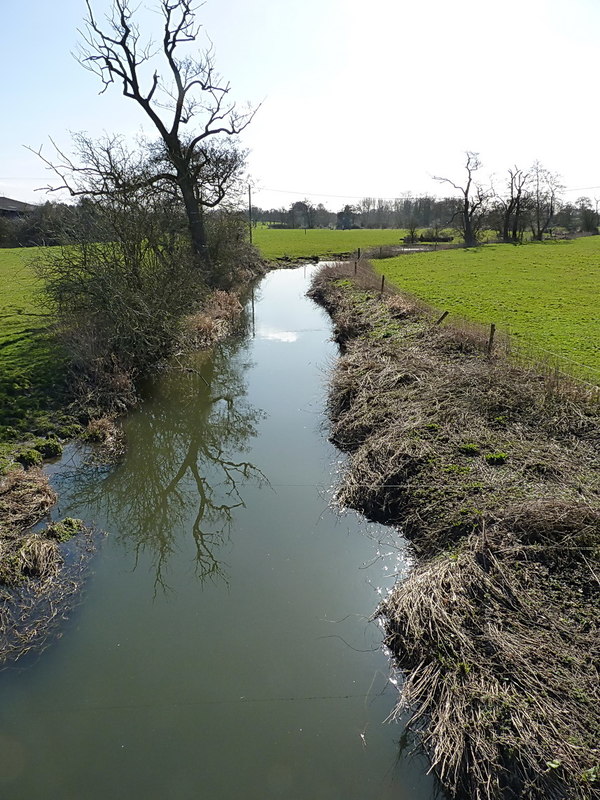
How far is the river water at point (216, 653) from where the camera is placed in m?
3.86

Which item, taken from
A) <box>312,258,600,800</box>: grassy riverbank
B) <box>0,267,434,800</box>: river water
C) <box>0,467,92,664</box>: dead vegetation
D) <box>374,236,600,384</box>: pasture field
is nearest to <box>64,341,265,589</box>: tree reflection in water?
<box>0,267,434,800</box>: river water

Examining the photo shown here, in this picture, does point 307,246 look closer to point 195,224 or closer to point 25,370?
point 195,224

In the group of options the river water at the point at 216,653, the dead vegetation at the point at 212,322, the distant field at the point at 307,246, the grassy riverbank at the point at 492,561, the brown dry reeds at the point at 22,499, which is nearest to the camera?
the grassy riverbank at the point at 492,561

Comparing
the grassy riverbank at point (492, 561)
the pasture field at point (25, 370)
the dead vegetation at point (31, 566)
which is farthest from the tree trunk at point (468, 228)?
the dead vegetation at point (31, 566)

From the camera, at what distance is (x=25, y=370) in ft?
36.4

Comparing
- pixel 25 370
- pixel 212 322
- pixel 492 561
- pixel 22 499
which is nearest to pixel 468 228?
pixel 212 322

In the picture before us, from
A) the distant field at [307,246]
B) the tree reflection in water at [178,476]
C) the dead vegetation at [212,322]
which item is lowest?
the tree reflection in water at [178,476]

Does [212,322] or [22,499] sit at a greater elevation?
[212,322]

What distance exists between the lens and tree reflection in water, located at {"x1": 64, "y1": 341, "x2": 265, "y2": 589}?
6.96 metres

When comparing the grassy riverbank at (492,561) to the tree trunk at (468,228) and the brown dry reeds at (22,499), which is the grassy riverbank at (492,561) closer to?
the brown dry reeds at (22,499)

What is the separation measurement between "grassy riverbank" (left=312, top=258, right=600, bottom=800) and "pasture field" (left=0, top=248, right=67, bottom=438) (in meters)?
5.87

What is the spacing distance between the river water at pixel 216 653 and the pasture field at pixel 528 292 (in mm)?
6365

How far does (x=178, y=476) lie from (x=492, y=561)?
5.51 m

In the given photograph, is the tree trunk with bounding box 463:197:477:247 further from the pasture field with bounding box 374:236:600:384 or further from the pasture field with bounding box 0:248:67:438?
the pasture field with bounding box 0:248:67:438
